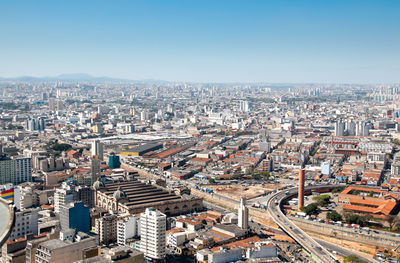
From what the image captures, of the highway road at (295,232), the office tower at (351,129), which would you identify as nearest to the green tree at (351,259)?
the highway road at (295,232)

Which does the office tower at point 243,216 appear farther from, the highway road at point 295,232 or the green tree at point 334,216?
the green tree at point 334,216

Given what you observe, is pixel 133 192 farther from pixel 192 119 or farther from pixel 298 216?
pixel 192 119

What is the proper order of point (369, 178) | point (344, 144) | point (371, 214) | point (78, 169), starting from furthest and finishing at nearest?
1. point (344, 144)
2. point (78, 169)
3. point (369, 178)
4. point (371, 214)

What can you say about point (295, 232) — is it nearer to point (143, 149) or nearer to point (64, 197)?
point (64, 197)

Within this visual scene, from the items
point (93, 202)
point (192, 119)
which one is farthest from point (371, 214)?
point (192, 119)

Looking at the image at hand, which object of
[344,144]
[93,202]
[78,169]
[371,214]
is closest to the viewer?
[371,214]

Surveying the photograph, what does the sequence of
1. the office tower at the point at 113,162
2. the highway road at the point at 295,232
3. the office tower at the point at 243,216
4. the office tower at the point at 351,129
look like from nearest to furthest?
the highway road at the point at 295,232
the office tower at the point at 243,216
the office tower at the point at 113,162
the office tower at the point at 351,129
